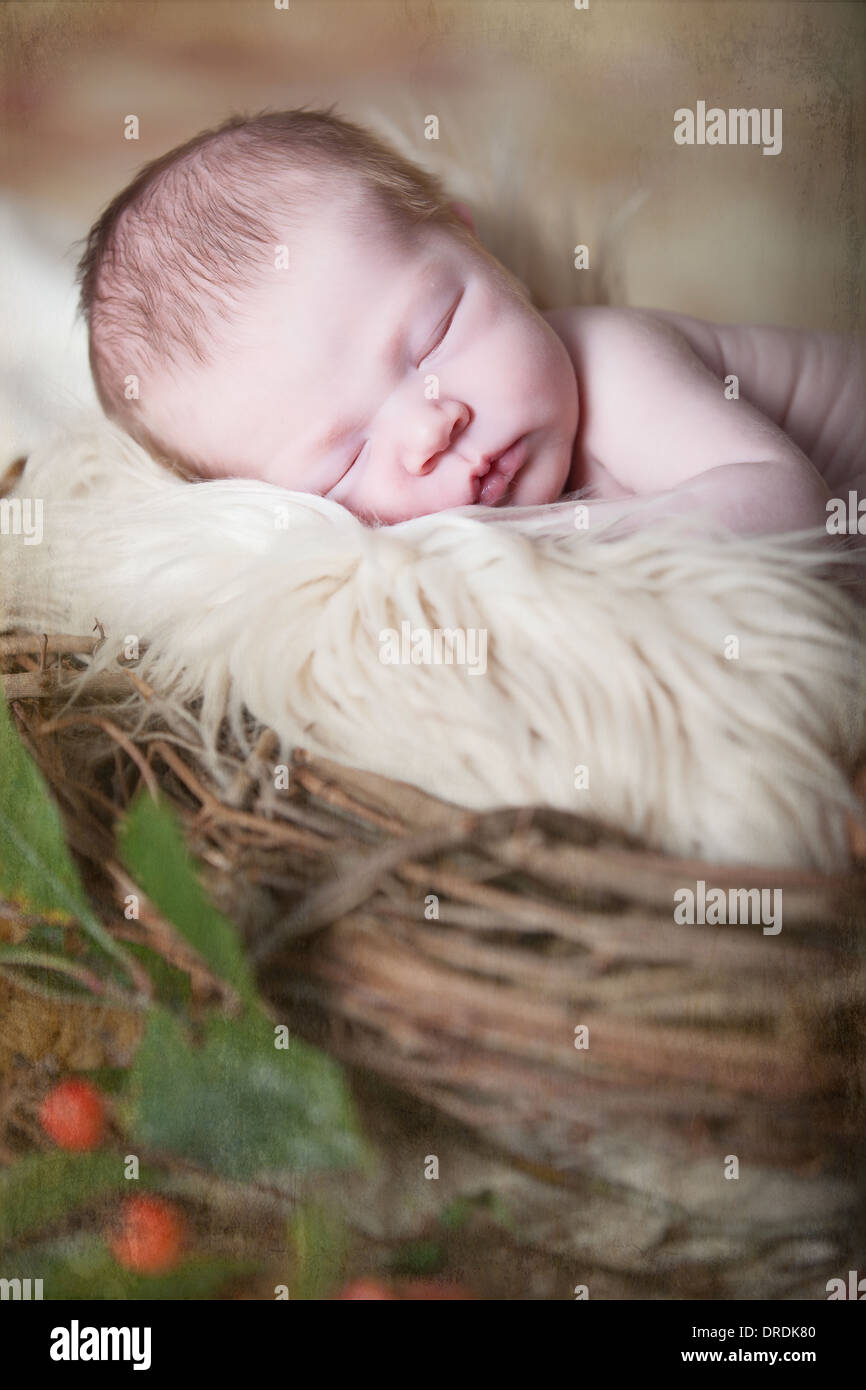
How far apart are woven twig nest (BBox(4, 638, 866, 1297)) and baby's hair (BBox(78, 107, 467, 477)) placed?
363 mm

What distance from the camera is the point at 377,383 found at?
1.02m

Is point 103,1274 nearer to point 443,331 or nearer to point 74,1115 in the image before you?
point 74,1115

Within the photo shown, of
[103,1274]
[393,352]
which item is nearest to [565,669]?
[393,352]

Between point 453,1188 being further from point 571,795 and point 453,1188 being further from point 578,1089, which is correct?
point 571,795

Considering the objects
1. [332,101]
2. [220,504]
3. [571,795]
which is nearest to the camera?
[571,795]

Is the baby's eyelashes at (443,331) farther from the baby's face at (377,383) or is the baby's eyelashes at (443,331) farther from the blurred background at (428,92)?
the blurred background at (428,92)

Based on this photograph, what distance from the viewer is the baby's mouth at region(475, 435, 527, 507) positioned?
1063 millimetres

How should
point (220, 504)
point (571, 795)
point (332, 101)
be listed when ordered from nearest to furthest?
point (571, 795)
point (220, 504)
point (332, 101)

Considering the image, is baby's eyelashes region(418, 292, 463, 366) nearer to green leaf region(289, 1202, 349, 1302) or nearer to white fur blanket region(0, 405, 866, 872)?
white fur blanket region(0, 405, 866, 872)

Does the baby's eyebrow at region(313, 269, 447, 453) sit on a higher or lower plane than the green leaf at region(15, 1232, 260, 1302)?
higher

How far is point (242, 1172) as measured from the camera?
38.4 inches

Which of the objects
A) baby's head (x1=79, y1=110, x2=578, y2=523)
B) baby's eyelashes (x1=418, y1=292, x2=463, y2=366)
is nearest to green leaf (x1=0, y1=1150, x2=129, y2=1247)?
baby's head (x1=79, y1=110, x2=578, y2=523)
